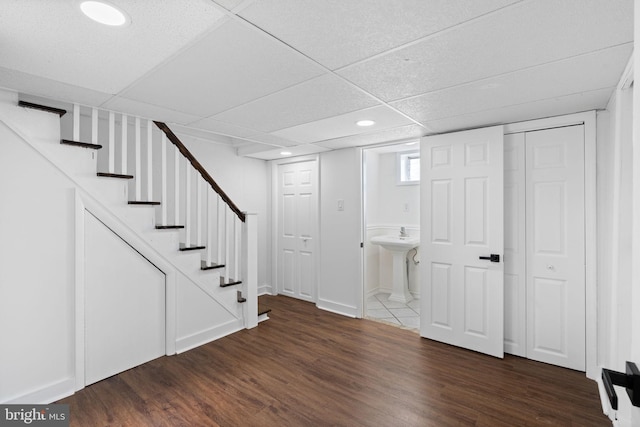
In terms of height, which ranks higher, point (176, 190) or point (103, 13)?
point (103, 13)

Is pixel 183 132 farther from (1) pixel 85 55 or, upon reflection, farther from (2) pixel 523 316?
(2) pixel 523 316

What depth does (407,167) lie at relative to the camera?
4918 millimetres

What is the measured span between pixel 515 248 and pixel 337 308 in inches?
89.7

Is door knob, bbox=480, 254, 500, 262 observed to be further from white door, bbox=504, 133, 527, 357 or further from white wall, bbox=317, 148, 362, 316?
white wall, bbox=317, 148, 362, 316

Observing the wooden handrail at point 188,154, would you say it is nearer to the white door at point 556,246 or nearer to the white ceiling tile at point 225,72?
the white ceiling tile at point 225,72

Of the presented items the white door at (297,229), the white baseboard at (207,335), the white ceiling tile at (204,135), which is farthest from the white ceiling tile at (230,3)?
the white door at (297,229)

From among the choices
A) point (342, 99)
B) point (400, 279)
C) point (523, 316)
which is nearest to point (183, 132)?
point (342, 99)

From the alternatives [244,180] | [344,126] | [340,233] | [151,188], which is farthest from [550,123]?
[244,180]

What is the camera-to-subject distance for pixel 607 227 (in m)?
2.35

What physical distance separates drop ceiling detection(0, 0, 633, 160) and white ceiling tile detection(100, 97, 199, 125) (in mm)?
24

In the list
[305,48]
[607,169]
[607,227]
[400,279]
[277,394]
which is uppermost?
[305,48]

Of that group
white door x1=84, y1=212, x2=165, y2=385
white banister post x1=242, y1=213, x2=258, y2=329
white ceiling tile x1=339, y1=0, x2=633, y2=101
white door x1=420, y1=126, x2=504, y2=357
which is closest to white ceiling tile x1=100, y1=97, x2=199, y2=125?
white door x1=84, y1=212, x2=165, y2=385

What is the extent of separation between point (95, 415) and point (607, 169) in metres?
4.22

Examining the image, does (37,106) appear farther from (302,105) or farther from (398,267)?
(398,267)
